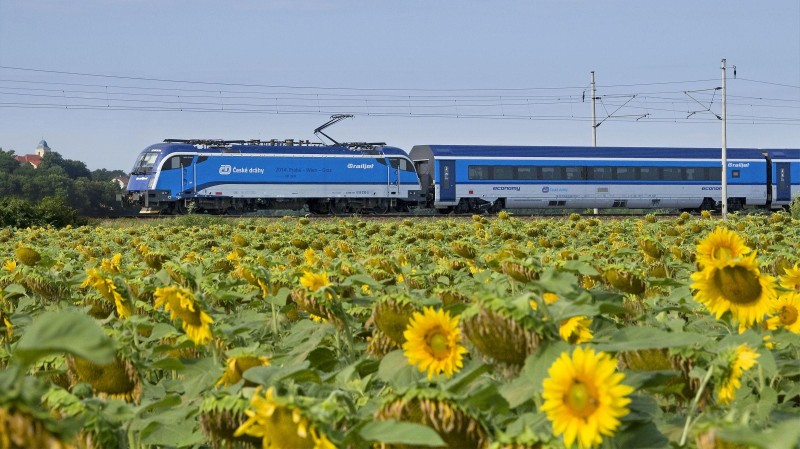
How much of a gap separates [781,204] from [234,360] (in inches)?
1645

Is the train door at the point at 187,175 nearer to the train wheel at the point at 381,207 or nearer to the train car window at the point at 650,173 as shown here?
the train wheel at the point at 381,207

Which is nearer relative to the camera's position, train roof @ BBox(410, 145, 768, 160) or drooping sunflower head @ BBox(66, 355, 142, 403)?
drooping sunflower head @ BBox(66, 355, 142, 403)

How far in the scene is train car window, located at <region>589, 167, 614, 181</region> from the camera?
125ft

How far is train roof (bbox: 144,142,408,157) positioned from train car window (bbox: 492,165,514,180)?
3.51 m

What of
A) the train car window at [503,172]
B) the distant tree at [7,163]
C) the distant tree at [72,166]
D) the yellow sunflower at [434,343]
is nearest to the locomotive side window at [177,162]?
the train car window at [503,172]

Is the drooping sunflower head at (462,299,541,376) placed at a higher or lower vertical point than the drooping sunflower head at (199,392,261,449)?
higher

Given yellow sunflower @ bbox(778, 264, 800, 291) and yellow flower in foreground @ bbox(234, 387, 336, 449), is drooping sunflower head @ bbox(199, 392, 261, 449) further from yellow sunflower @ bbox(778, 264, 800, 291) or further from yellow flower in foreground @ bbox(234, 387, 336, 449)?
yellow sunflower @ bbox(778, 264, 800, 291)

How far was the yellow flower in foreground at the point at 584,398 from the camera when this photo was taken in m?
1.42

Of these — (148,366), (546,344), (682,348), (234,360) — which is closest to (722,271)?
(682,348)

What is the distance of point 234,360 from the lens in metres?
1.99

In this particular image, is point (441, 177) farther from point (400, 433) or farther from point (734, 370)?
point (400, 433)

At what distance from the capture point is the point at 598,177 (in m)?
38.2

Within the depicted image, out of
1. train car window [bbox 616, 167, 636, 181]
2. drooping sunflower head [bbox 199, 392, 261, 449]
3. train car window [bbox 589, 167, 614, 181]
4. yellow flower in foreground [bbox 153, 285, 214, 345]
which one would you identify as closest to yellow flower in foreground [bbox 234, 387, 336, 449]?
drooping sunflower head [bbox 199, 392, 261, 449]

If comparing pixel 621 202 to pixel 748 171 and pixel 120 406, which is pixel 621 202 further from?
pixel 120 406
